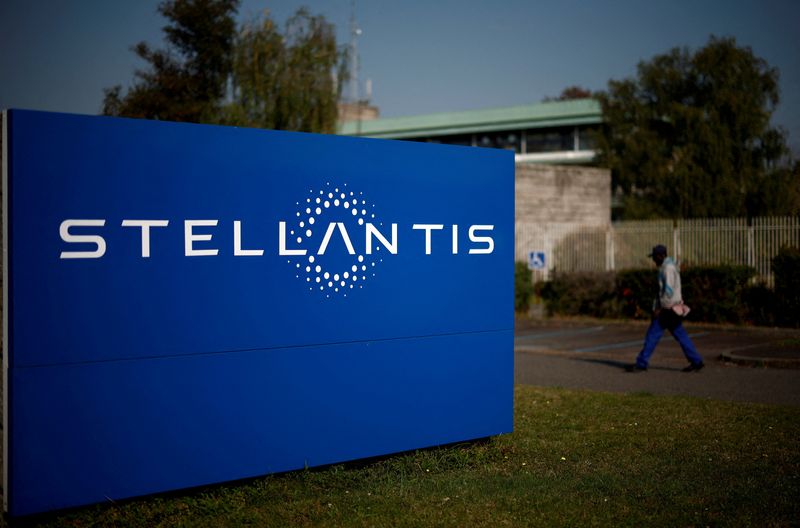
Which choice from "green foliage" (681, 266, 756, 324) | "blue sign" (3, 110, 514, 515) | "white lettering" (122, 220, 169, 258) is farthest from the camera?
"green foliage" (681, 266, 756, 324)

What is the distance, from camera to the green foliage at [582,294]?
74.9 ft

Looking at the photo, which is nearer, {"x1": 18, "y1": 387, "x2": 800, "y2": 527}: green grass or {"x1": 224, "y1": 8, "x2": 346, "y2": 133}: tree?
{"x1": 18, "y1": 387, "x2": 800, "y2": 527}: green grass

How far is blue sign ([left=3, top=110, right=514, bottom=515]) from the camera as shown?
5.37 meters

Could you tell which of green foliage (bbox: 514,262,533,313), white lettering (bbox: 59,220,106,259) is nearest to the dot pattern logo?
white lettering (bbox: 59,220,106,259)

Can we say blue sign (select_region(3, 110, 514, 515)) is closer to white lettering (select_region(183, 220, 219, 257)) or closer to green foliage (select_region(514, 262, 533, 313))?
white lettering (select_region(183, 220, 219, 257))

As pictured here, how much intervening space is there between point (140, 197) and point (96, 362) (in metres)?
1.03

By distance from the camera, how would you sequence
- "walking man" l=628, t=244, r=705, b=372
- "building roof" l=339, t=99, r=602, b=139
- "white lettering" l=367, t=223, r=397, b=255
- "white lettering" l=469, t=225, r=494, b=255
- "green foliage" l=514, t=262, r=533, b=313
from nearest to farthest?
"white lettering" l=367, t=223, r=397, b=255
"white lettering" l=469, t=225, r=494, b=255
"walking man" l=628, t=244, r=705, b=372
"green foliage" l=514, t=262, r=533, b=313
"building roof" l=339, t=99, r=602, b=139

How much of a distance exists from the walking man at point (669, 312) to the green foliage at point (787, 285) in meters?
7.78

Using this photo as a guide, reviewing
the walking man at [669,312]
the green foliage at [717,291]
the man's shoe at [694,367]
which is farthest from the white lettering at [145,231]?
the green foliage at [717,291]

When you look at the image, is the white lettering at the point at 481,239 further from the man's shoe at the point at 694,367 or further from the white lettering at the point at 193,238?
the man's shoe at the point at 694,367

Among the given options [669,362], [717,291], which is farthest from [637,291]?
[669,362]

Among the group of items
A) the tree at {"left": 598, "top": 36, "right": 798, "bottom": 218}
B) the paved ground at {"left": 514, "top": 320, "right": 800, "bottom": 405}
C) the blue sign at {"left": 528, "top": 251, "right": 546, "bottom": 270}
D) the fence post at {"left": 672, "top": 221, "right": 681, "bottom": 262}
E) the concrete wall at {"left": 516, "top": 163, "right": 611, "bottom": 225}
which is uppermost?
the tree at {"left": 598, "top": 36, "right": 798, "bottom": 218}

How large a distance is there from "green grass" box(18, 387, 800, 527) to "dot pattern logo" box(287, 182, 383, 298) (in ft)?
4.44

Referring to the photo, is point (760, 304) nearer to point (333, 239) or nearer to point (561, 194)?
point (561, 194)
